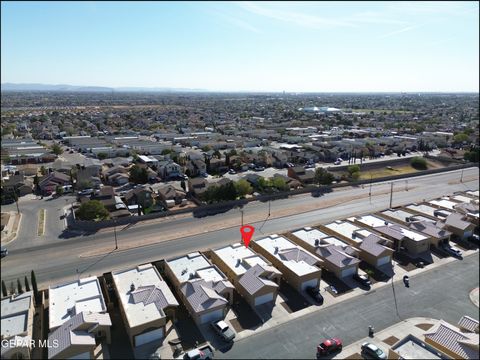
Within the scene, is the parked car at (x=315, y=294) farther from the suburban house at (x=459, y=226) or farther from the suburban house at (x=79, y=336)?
the suburban house at (x=459, y=226)

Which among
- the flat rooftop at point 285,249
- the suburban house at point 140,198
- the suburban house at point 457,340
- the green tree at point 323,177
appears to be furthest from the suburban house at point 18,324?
the green tree at point 323,177

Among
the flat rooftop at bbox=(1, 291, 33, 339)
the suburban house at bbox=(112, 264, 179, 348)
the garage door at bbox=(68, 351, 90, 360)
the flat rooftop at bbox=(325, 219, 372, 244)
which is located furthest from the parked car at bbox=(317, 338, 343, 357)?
the flat rooftop at bbox=(1, 291, 33, 339)

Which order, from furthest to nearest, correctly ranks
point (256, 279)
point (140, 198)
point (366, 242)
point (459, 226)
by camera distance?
point (140, 198), point (459, 226), point (366, 242), point (256, 279)

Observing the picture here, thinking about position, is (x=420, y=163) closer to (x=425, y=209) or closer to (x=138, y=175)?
(x=425, y=209)

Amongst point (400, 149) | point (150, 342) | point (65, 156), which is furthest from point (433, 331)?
point (65, 156)

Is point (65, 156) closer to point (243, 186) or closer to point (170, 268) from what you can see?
point (243, 186)

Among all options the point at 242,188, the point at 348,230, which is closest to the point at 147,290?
the point at 348,230
